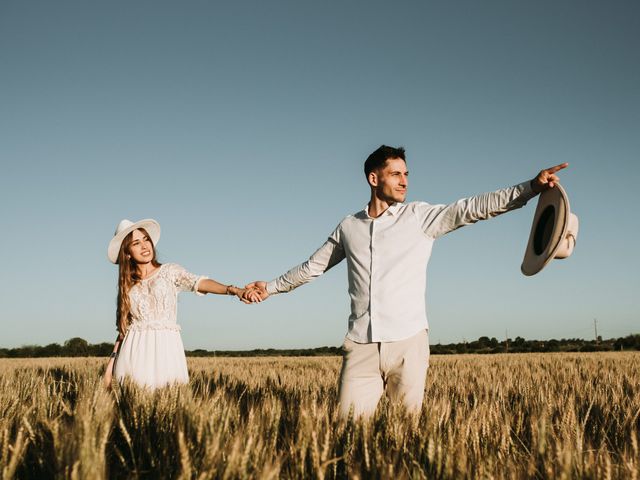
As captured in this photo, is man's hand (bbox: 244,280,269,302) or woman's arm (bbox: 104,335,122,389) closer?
woman's arm (bbox: 104,335,122,389)

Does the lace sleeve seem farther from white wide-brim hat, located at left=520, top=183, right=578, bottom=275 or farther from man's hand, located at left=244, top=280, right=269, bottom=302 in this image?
white wide-brim hat, located at left=520, top=183, right=578, bottom=275

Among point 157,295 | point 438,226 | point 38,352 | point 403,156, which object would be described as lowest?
point 38,352

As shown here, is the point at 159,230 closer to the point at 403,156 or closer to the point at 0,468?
the point at 403,156

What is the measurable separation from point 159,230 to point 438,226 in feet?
8.22

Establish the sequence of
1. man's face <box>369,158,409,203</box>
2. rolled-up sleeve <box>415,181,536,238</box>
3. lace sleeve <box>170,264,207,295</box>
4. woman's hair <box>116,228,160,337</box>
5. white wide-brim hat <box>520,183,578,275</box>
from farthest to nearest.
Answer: lace sleeve <box>170,264,207,295</box> → woman's hair <box>116,228,160,337</box> → man's face <box>369,158,409,203</box> → rolled-up sleeve <box>415,181,536,238</box> → white wide-brim hat <box>520,183,578,275</box>

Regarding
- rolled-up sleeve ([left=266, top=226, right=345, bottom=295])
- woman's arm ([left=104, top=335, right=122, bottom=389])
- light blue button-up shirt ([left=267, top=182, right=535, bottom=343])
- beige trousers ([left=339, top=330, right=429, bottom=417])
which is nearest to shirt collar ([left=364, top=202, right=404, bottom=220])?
light blue button-up shirt ([left=267, top=182, right=535, bottom=343])

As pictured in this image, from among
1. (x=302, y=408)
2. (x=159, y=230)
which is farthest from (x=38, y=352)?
(x=302, y=408)

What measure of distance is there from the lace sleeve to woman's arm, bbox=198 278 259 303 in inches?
1.4

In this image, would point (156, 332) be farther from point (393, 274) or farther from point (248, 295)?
point (393, 274)

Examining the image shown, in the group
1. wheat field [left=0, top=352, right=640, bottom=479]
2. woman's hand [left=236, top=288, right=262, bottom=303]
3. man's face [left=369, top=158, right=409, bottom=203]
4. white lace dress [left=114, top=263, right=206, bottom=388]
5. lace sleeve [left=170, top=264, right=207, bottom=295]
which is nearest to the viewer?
wheat field [left=0, top=352, right=640, bottom=479]

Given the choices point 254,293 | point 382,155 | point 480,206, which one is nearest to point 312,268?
point 254,293

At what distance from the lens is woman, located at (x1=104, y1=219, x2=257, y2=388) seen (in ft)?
13.8

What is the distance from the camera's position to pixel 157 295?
434 centimetres

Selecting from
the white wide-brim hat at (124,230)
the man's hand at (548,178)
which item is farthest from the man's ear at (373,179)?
the white wide-brim hat at (124,230)
